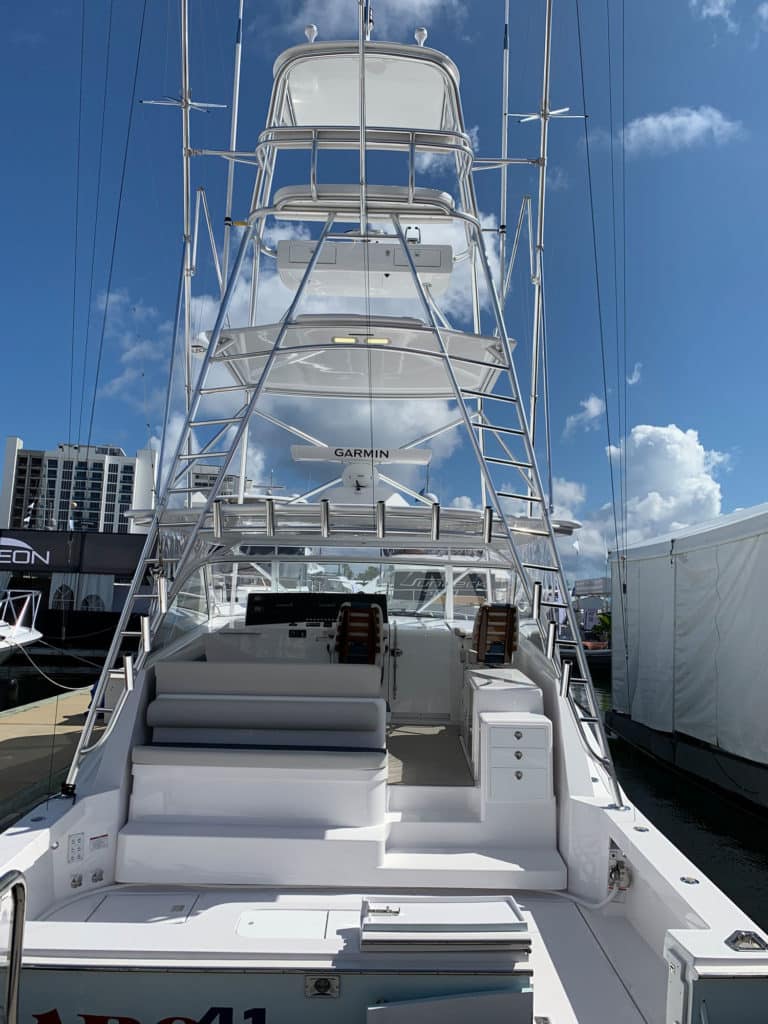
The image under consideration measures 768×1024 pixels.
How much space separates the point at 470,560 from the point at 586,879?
11.8 feet

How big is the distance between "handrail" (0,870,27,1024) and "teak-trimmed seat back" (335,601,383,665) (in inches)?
157

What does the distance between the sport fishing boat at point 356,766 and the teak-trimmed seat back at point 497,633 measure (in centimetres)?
2

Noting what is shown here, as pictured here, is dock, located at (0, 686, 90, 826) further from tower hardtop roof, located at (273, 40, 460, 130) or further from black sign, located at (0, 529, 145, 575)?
black sign, located at (0, 529, 145, 575)

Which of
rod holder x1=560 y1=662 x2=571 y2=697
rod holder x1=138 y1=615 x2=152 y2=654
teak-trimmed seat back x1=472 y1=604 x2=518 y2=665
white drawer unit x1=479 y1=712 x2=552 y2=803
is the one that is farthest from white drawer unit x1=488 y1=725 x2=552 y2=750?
rod holder x1=138 y1=615 x2=152 y2=654

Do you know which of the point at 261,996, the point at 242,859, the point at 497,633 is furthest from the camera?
the point at 497,633

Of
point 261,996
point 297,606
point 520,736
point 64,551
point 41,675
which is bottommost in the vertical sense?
point 41,675

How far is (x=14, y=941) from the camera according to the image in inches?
75.9

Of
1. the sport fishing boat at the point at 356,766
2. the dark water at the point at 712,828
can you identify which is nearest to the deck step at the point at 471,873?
the sport fishing boat at the point at 356,766

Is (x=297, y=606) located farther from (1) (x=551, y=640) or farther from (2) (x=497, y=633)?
(1) (x=551, y=640)

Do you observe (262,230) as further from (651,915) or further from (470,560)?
(651,915)

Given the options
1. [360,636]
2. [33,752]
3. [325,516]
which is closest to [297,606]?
[360,636]

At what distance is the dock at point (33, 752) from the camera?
5414 mm

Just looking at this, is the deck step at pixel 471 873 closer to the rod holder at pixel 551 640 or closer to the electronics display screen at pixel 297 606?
the rod holder at pixel 551 640

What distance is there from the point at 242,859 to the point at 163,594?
1601 millimetres
